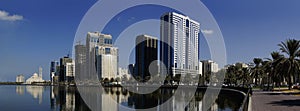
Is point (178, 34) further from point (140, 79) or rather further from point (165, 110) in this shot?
point (140, 79)

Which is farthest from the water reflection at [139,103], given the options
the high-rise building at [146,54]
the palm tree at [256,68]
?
the palm tree at [256,68]

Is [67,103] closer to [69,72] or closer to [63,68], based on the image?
[69,72]

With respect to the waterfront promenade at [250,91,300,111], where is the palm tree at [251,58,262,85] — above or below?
above

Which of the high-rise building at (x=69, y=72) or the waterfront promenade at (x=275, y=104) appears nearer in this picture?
the waterfront promenade at (x=275, y=104)

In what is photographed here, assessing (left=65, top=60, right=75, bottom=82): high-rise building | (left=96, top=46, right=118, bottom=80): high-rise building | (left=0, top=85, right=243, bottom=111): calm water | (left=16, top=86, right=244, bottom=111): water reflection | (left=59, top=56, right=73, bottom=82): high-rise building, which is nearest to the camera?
(left=16, top=86, right=244, bottom=111): water reflection

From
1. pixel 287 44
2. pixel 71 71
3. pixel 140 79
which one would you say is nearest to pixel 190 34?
pixel 287 44

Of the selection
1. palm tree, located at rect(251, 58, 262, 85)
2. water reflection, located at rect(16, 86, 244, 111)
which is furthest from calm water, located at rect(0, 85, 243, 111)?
palm tree, located at rect(251, 58, 262, 85)

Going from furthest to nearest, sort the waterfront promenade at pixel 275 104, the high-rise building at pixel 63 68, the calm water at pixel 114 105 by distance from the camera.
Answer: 1. the high-rise building at pixel 63 68
2. the calm water at pixel 114 105
3. the waterfront promenade at pixel 275 104

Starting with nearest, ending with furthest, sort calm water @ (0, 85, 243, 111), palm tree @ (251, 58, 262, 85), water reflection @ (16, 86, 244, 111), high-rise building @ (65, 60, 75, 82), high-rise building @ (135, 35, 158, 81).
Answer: water reflection @ (16, 86, 244, 111) < calm water @ (0, 85, 243, 111) < high-rise building @ (135, 35, 158, 81) < palm tree @ (251, 58, 262, 85) < high-rise building @ (65, 60, 75, 82)

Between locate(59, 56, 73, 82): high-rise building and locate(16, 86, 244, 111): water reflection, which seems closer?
locate(16, 86, 244, 111): water reflection

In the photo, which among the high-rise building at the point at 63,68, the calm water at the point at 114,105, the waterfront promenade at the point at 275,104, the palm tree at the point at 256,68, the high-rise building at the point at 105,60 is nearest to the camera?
the waterfront promenade at the point at 275,104

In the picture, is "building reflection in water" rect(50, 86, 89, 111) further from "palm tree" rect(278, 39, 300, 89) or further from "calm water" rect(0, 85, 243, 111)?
"palm tree" rect(278, 39, 300, 89)

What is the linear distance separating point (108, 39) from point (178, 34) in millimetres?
92568

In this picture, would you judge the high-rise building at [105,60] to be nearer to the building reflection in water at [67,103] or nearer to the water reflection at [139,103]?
the building reflection in water at [67,103]
